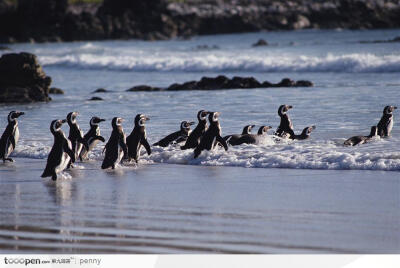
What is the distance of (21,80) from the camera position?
69.9ft

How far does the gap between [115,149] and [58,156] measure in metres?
→ 0.96

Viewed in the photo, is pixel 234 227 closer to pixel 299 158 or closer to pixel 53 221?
pixel 53 221

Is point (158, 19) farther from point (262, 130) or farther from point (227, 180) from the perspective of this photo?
point (227, 180)

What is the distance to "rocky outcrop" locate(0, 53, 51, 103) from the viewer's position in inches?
817

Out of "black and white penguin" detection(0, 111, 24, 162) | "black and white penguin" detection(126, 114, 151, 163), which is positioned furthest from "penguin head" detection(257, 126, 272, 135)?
"black and white penguin" detection(0, 111, 24, 162)

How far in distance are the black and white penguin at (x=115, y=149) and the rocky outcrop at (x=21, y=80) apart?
413 inches

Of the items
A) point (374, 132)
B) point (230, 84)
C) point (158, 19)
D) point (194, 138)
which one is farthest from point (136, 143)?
point (158, 19)

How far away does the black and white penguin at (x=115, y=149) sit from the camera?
10.3 meters

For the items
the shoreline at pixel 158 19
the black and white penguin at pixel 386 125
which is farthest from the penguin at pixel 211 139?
the shoreline at pixel 158 19

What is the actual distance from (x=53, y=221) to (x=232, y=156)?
153 inches

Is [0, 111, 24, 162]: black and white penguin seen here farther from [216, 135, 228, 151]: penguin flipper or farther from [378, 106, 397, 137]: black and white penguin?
[378, 106, 397, 137]: black and white penguin

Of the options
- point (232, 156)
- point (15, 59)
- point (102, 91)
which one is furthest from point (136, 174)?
point (102, 91)

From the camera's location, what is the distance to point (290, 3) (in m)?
80.2
